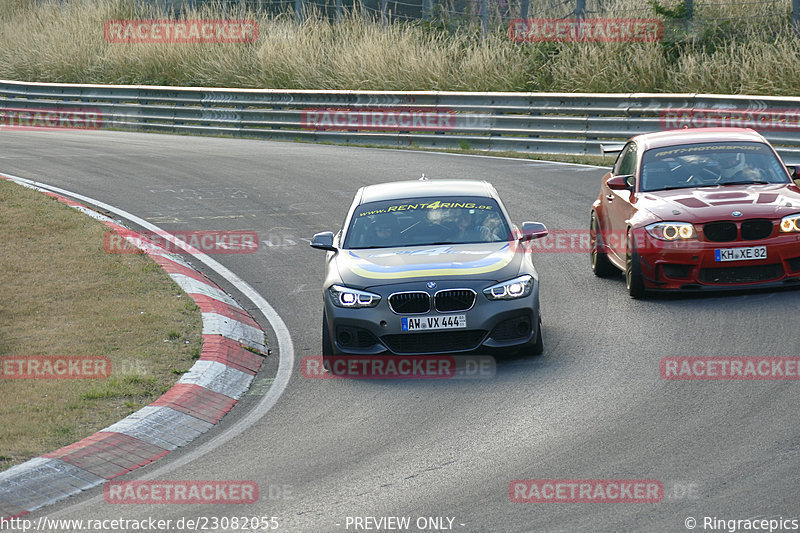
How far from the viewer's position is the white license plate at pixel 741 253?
1102cm

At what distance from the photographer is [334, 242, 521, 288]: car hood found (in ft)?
30.9

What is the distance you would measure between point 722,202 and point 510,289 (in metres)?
3.14

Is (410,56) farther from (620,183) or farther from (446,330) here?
(446,330)

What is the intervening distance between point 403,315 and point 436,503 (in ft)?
10.2

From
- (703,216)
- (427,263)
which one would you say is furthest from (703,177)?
(427,263)

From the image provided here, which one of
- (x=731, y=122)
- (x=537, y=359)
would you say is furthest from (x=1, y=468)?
(x=731, y=122)

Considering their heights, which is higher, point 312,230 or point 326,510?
point 326,510

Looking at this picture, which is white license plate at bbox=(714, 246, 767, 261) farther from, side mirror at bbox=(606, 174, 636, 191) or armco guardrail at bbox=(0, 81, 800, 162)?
armco guardrail at bbox=(0, 81, 800, 162)

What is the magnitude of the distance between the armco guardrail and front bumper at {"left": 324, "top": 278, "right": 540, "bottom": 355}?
455 inches

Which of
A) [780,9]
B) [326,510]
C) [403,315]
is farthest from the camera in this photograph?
[780,9]

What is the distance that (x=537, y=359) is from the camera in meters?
9.61

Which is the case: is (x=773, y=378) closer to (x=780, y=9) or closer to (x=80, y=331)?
(x=80, y=331)

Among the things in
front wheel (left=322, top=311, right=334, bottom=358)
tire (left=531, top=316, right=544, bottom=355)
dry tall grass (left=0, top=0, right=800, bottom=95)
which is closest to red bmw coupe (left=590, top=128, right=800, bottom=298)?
tire (left=531, top=316, right=544, bottom=355)

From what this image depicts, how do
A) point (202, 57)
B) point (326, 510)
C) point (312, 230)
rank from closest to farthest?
point (326, 510), point (312, 230), point (202, 57)
